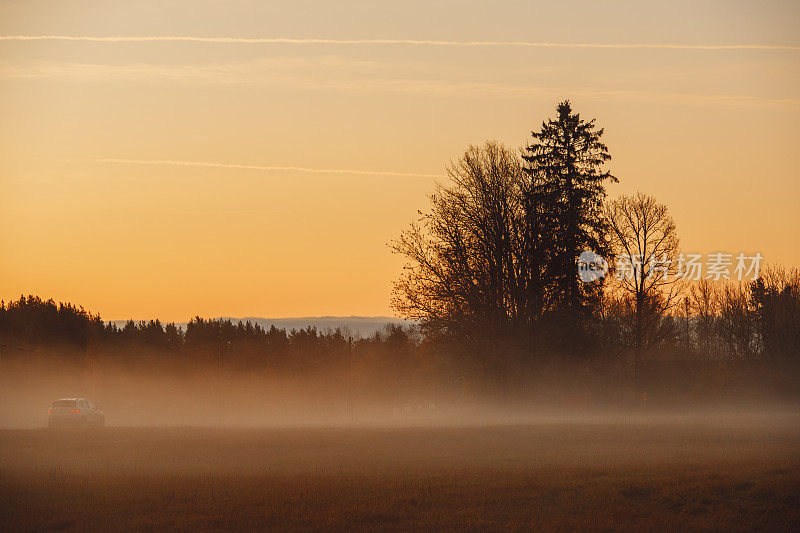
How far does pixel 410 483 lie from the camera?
76.7ft

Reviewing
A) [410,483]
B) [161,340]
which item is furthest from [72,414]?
[161,340]

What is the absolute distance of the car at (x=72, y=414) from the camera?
48.5 meters

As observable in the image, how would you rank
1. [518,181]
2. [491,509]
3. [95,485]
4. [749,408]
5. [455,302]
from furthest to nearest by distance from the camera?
[749,408] < [518,181] < [455,302] < [95,485] < [491,509]

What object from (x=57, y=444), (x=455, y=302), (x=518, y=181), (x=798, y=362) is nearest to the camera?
(x=57, y=444)

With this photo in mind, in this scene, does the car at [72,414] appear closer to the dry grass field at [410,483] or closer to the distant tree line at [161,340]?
the dry grass field at [410,483]

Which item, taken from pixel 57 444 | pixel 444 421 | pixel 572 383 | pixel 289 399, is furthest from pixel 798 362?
pixel 289 399

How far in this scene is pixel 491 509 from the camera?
64.5 ft

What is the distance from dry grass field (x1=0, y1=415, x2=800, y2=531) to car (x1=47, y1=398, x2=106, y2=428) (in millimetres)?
9594

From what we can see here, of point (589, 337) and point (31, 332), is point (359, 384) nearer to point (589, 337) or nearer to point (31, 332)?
point (31, 332)

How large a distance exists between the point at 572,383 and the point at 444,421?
332 inches

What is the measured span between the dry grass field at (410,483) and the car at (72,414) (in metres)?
9.59

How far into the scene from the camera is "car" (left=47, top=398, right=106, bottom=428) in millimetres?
48500

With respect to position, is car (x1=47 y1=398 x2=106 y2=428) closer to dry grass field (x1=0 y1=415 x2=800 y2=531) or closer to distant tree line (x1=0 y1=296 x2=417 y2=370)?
dry grass field (x1=0 y1=415 x2=800 y2=531)

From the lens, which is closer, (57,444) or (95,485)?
(95,485)
